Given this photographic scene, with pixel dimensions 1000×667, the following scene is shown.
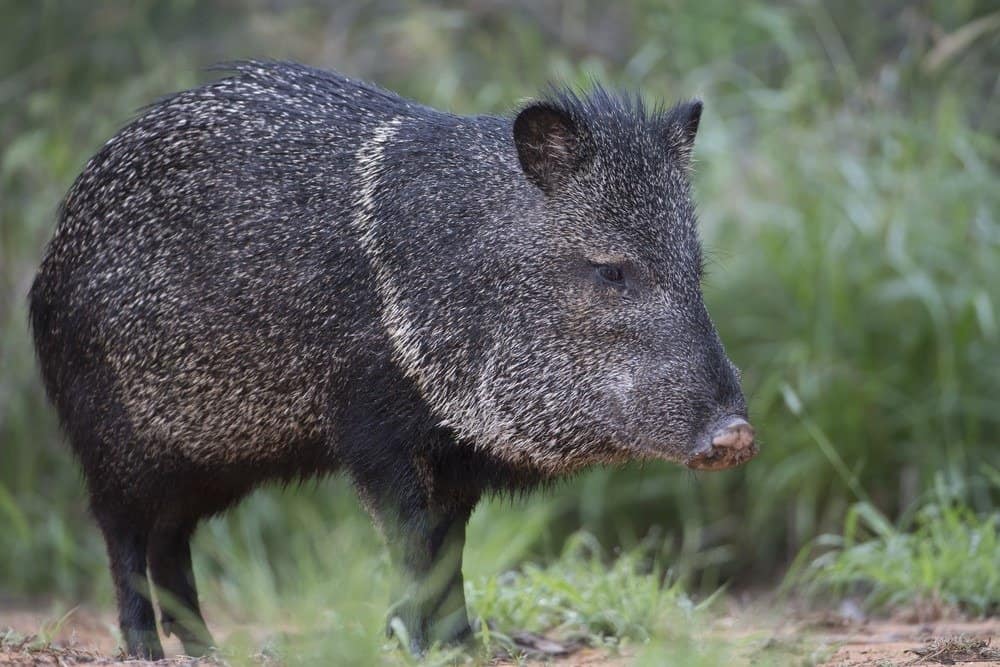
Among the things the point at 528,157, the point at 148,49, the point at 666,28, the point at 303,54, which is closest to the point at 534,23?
the point at 666,28

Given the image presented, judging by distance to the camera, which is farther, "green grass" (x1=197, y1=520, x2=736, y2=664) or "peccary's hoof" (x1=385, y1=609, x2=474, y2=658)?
"peccary's hoof" (x1=385, y1=609, x2=474, y2=658)

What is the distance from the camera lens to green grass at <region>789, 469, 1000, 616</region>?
4418 millimetres

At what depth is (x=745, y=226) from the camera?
6.66 meters

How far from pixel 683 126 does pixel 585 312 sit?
2.35 ft

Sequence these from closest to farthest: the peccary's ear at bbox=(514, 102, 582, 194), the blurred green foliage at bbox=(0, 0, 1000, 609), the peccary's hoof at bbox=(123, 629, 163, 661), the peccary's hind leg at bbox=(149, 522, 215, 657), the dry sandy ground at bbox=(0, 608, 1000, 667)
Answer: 1. the dry sandy ground at bbox=(0, 608, 1000, 667)
2. the peccary's ear at bbox=(514, 102, 582, 194)
3. the peccary's hoof at bbox=(123, 629, 163, 661)
4. the peccary's hind leg at bbox=(149, 522, 215, 657)
5. the blurred green foliage at bbox=(0, 0, 1000, 609)

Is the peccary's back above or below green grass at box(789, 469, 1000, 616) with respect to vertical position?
above

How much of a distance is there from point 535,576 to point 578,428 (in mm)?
832

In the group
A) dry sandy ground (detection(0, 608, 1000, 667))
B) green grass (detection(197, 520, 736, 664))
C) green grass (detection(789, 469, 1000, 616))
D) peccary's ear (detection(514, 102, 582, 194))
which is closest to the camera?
green grass (detection(197, 520, 736, 664))

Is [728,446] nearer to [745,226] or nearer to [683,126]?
[683,126]

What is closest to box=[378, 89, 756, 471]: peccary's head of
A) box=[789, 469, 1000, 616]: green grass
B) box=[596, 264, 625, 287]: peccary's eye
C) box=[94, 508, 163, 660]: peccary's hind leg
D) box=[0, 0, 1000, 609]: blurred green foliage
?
box=[596, 264, 625, 287]: peccary's eye

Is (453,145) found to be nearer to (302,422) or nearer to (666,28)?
(302,422)

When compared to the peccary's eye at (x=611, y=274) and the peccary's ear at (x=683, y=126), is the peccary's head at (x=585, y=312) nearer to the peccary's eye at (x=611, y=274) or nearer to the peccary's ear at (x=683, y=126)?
the peccary's eye at (x=611, y=274)

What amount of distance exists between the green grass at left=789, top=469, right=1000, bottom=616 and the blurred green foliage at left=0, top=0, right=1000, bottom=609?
656 millimetres

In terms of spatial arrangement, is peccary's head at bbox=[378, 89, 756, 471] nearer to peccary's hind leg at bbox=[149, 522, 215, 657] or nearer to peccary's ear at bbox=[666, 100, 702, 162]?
peccary's ear at bbox=[666, 100, 702, 162]
